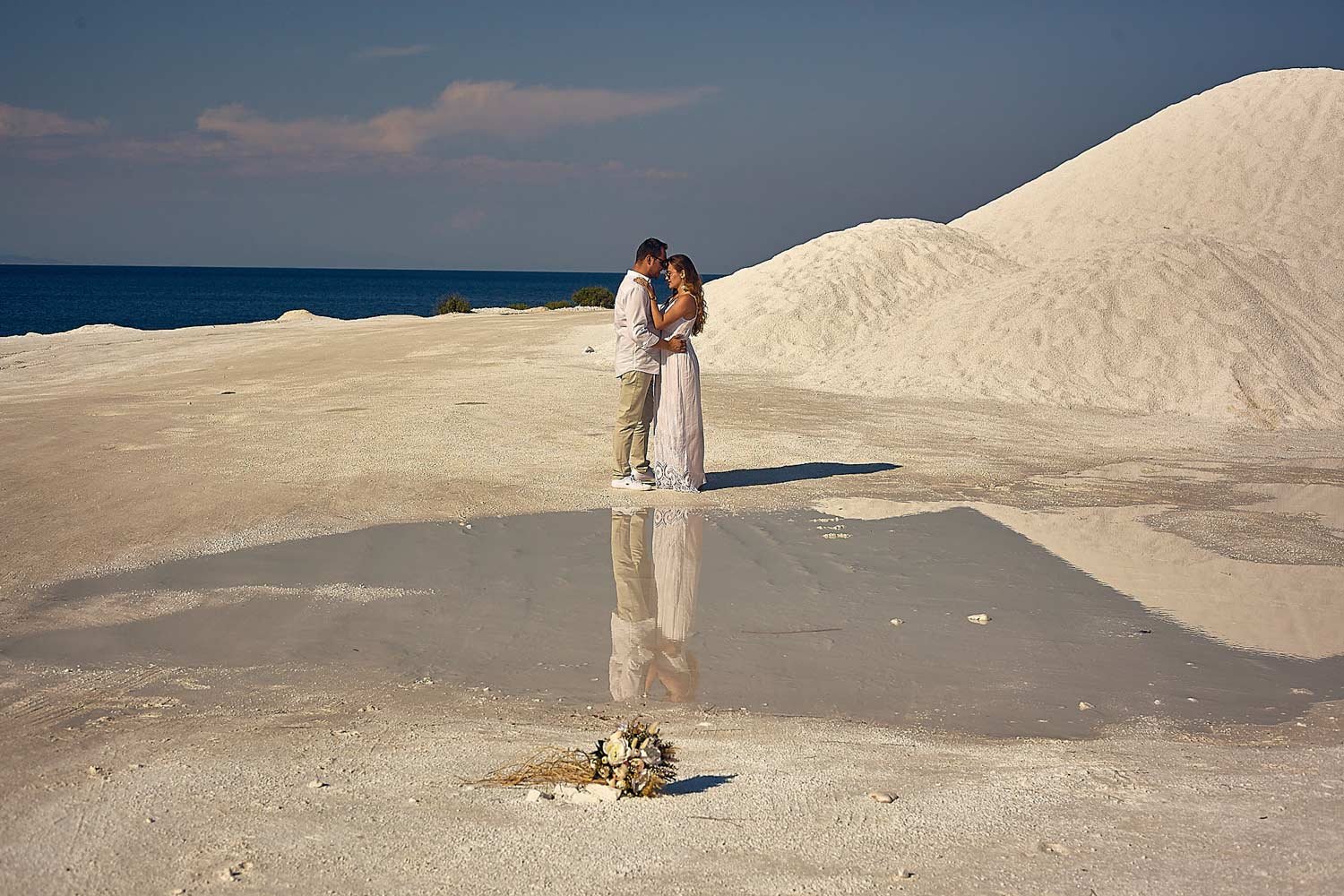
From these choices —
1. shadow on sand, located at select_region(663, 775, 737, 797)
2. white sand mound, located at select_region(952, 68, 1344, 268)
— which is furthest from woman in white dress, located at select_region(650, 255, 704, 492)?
white sand mound, located at select_region(952, 68, 1344, 268)

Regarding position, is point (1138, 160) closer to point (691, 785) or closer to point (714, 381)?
point (714, 381)

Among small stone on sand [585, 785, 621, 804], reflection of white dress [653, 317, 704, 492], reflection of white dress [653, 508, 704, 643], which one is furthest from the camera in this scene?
reflection of white dress [653, 317, 704, 492]

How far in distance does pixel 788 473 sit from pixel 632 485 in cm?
163

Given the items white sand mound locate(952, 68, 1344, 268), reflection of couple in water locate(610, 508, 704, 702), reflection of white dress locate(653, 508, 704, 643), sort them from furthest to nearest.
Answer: white sand mound locate(952, 68, 1344, 268), reflection of white dress locate(653, 508, 704, 643), reflection of couple in water locate(610, 508, 704, 702)

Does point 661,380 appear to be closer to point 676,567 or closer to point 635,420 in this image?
point 635,420

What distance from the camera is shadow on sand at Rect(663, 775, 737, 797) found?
3.88m

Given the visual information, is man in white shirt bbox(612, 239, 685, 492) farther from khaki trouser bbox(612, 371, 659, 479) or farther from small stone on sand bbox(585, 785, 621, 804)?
small stone on sand bbox(585, 785, 621, 804)

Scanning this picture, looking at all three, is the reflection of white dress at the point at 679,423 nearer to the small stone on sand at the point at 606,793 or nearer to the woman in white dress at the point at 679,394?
the woman in white dress at the point at 679,394

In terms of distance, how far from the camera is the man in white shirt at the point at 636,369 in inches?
376

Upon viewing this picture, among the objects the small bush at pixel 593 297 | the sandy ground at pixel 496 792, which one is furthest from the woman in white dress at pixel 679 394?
the small bush at pixel 593 297

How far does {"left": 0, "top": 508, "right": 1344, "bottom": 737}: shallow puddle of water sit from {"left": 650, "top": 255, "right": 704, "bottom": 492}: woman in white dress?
61.3 inches

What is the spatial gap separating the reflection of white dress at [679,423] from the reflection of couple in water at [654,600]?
0.72 m

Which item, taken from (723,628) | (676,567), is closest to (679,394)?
(676,567)

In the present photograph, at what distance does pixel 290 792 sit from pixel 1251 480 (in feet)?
30.9
